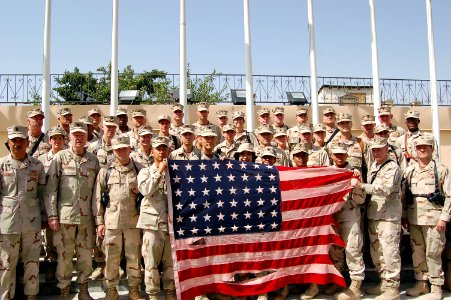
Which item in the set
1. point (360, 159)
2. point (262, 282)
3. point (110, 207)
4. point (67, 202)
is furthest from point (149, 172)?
point (360, 159)

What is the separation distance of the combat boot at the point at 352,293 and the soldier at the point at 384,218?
1.01ft

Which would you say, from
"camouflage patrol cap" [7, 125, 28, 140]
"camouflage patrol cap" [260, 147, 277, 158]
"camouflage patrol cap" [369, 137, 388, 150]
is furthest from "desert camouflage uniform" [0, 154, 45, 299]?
"camouflage patrol cap" [369, 137, 388, 150]

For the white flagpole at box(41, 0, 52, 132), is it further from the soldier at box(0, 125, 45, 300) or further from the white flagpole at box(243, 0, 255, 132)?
the white flagpole at box(243, 0, 255, 132)

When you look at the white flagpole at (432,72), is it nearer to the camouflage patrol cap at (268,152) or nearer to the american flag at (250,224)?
the american flag at (250,224)

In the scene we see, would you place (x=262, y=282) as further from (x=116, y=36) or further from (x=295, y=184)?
(x=116, y=36)

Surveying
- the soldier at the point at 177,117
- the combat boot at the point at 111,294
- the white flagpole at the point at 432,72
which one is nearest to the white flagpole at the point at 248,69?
the soldier at the point at 177,117

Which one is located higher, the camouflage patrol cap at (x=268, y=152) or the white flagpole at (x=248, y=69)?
the white flagpole at (x=248, y=69)

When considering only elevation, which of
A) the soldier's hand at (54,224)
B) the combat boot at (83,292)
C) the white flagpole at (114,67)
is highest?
the white flagpole at (114,67)

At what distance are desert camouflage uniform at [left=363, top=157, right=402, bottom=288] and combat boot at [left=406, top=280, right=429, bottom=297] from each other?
1.42 feet

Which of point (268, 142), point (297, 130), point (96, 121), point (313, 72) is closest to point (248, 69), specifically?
point (313, 72)

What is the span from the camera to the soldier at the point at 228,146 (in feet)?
23.0

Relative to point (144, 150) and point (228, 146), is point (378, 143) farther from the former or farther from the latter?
point (144, 150)

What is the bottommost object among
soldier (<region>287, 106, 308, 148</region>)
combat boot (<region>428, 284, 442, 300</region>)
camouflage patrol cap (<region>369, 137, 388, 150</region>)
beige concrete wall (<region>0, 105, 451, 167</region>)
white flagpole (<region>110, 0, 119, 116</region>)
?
combat boot (<region>428, 284, 442, 300</region>)

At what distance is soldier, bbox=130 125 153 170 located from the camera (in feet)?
19.1
